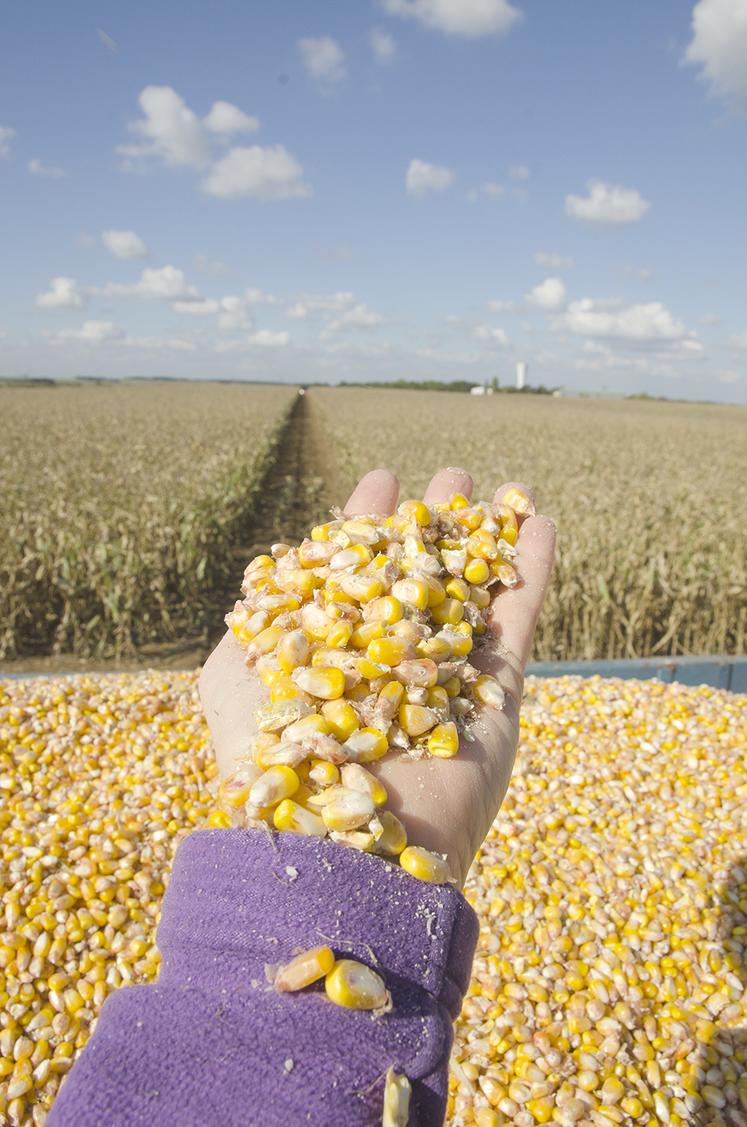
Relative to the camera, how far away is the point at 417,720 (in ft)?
5.46

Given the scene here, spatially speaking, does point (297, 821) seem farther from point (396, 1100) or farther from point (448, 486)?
point (448, 486)

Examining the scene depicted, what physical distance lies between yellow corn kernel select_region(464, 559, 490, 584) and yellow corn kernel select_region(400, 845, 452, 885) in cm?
99

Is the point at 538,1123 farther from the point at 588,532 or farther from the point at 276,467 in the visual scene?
the point at 276,467

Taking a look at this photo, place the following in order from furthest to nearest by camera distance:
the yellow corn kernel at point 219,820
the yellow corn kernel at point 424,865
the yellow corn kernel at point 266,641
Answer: the yellow corn kernel at point 219,820 < the yellow corn kernel at point 266,641 < the yellow corn kernel at point 424,865

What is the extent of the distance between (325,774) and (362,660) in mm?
342

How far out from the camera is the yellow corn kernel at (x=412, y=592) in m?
1.91

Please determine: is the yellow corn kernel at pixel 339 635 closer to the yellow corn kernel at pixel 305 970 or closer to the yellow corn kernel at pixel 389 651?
the yellow corn kernel at pixel 389 651

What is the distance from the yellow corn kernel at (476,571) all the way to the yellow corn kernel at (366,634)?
18.9 inches

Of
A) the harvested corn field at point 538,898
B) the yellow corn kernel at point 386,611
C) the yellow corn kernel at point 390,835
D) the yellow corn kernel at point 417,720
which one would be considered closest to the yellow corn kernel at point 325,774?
the yellow corn kernel at point 390,835

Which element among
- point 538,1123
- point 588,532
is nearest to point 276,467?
point 588,532

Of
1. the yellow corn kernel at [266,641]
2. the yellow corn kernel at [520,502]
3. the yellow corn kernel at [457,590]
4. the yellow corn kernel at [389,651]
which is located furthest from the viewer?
the yellow corn kernel at [520,502]

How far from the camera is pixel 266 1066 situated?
3.54 ft

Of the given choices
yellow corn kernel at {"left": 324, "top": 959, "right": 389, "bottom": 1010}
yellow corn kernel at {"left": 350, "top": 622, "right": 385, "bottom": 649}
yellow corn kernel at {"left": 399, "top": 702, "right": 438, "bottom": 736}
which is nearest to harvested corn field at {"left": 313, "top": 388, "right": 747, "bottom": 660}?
yellow corn kernel at {"left": 350, "top": 622, "right": 385, "bottom": 649}

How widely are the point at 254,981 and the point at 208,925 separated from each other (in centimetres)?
14
